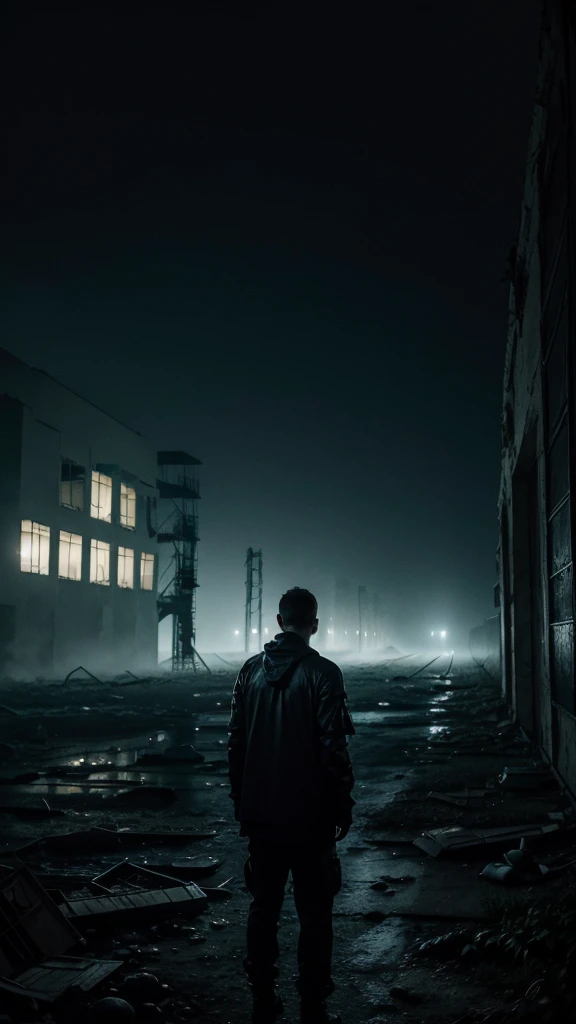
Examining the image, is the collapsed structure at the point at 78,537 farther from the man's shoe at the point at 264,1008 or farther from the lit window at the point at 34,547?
the man's shoe at the point at 264,1008

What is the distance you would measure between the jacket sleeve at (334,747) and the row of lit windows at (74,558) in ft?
101

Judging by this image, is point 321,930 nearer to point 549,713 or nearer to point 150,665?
point 549,713

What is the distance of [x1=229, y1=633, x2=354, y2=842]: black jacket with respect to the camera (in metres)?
3.25

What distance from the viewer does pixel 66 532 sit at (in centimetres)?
3725

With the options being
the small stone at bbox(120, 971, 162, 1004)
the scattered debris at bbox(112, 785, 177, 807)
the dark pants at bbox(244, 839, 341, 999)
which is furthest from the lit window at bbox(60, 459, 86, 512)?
the dark pants at bbox(244, 839, 341, 999)

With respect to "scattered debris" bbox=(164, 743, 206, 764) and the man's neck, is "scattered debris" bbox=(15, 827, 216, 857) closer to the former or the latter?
the man's neck

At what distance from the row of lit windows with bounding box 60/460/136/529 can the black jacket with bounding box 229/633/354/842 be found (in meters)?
35.4

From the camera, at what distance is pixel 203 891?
17.1 ft

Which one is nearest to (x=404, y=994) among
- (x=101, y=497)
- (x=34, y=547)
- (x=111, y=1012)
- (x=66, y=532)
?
(x=111, y=1012)

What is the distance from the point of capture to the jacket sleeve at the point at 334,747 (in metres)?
3.24

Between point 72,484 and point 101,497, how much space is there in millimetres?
3066

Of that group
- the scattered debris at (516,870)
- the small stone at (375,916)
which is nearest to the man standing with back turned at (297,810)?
the small stone at (375,916)

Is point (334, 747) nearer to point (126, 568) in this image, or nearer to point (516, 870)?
point (516, 870)

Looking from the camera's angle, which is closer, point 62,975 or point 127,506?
point 62,975
